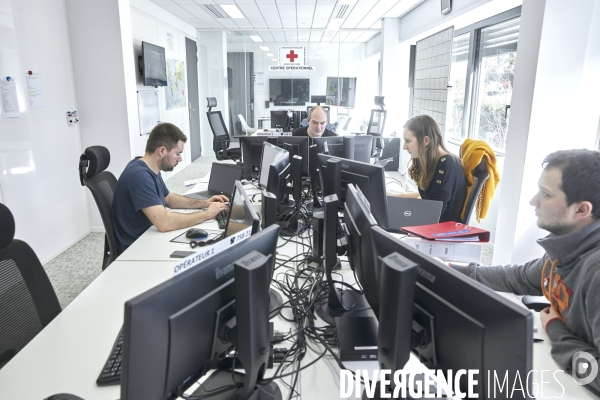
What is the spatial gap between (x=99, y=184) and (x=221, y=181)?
3.28 feet

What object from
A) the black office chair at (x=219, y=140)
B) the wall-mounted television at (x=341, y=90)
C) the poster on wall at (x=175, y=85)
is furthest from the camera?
the wall-mounted television at (x=341, y=90)

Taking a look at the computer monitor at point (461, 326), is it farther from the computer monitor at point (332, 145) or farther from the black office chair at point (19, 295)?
the computer monitor at point (332, 145)

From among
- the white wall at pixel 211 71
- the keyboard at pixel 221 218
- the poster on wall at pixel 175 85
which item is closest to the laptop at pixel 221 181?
the keyboard at pixel 221 218

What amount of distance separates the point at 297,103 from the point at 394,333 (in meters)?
9.31

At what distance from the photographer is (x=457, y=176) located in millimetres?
2570

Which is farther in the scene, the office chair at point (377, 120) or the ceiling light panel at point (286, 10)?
the office chair at point (377, 120)

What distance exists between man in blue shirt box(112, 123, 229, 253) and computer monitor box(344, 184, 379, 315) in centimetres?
127

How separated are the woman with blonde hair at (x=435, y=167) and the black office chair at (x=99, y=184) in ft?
6.30

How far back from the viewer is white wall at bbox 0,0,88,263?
3.12 metres

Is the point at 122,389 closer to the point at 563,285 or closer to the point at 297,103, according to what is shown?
the point at 563,285

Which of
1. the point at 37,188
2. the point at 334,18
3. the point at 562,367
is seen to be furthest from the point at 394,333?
the point at 334,18

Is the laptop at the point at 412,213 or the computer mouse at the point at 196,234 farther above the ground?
the laptop at the point at 412,213

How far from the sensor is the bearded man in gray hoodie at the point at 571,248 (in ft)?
3.92

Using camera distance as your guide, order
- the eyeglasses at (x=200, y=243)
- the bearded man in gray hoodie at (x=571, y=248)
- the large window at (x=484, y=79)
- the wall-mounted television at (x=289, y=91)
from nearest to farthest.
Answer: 1. the bearded man in gray hoodie at (x=571, y=248)
2. the eyeglasses at (x=200, y=243)
3. the large window at (x=484, y=79)
4. the wall-mounted television at (x=289, y=91)
